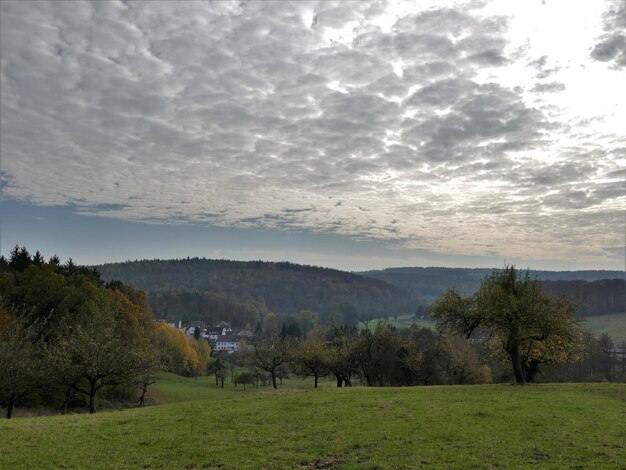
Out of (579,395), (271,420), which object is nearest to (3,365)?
(271,420)

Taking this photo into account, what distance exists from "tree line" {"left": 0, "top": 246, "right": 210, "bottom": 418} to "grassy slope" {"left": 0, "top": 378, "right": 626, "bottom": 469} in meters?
16.9

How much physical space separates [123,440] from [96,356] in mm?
25717

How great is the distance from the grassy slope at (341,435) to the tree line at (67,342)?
1686cm

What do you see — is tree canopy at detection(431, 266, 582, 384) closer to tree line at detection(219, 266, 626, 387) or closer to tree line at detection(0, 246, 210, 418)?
tree line at detection(219, 266, 626, 387)

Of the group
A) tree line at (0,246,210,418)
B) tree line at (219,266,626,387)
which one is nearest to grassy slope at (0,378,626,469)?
tree line at (219,266,626,387)

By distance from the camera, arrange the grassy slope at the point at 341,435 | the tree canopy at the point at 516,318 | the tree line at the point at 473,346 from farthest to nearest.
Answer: the tree line at the point at 473,346, the tree canopy at the point at 516,318, the grassy slope at the point at 341,435

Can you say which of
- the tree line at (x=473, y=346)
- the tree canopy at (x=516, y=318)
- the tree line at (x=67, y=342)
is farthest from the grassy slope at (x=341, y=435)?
the tree line at (x=67, y=342)

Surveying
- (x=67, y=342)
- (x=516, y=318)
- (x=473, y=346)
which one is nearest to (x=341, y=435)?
(x=516, y=318)

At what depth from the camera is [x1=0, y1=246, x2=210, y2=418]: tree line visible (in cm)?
4284

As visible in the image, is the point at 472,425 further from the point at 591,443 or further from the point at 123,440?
the point at 123,440

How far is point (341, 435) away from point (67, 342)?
124 feet

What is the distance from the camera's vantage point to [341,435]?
21562mm

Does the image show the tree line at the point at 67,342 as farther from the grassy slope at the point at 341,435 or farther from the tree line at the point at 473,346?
the tree line at the point at 473,346

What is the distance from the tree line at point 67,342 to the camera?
42.8m
